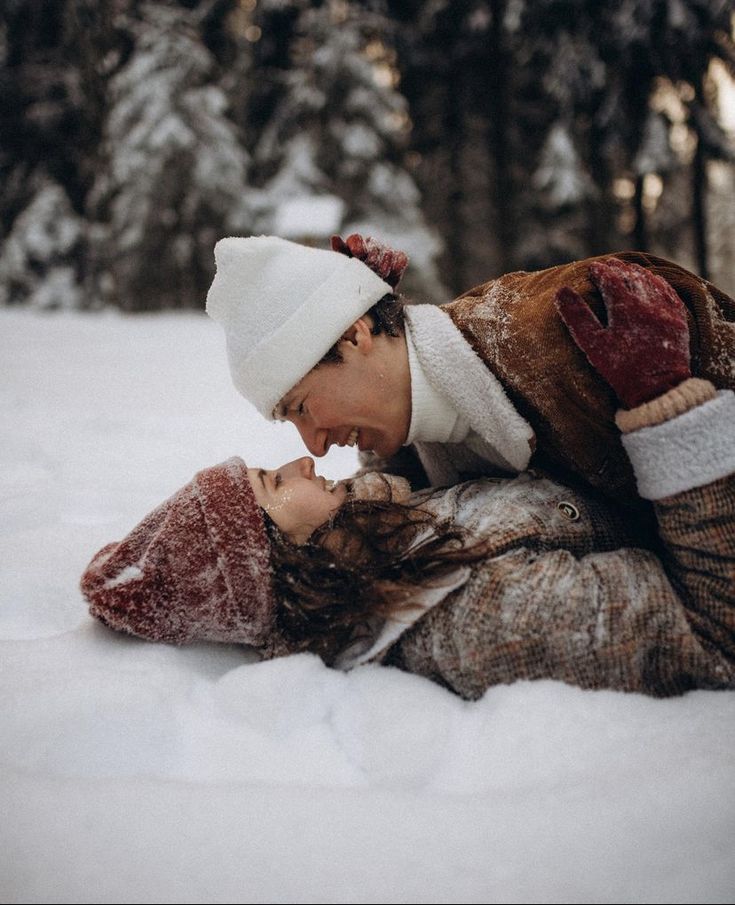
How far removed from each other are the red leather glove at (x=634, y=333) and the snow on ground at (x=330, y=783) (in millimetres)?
689

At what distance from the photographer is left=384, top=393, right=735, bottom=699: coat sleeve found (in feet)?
4.42

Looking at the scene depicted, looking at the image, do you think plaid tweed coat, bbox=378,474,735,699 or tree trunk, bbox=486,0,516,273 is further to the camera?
tree trunk, bbox=486,0,516,273

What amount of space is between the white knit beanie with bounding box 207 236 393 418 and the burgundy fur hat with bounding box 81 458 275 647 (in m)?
0.43

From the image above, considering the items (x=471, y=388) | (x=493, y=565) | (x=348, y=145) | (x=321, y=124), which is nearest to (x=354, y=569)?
(x=493, y=565)

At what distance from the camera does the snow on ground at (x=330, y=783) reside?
1005mm

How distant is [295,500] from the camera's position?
1646mm

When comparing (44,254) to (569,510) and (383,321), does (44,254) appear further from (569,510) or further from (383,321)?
(569,510)

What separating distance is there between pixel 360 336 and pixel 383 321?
0.11 m

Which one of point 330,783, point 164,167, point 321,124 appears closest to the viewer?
point 330,783

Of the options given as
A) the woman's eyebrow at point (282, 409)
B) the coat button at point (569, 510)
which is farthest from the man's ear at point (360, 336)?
the coat button at point (569, 510)

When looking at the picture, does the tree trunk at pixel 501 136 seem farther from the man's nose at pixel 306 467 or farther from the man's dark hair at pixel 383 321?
the man's nose at pixel 306 467

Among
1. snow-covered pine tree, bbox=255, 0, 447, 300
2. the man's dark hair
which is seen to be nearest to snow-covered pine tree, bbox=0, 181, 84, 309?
snow-covered pine tree, bbox=255, 0, 447, 300

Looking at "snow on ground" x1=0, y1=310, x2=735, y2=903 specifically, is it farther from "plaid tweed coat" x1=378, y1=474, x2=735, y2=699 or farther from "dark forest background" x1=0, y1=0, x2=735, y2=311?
"dark forest background" x1=0, y1=0, x2=735, y2=311

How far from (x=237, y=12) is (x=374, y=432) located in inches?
506
